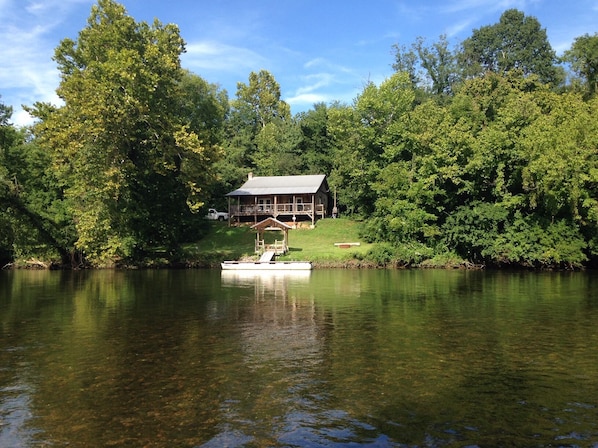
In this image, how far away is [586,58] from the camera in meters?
56.3


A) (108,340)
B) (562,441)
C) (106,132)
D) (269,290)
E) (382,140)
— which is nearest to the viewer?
(562,441)

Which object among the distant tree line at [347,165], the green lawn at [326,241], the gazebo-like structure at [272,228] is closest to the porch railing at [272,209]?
the green lawn at [326,241]

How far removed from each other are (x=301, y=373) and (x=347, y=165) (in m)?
46.5

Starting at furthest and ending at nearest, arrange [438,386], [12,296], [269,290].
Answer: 1. [269,290]
2. [12,296]
3. [438,386]

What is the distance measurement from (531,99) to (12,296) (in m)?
46.7

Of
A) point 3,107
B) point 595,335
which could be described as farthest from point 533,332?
point 3,107

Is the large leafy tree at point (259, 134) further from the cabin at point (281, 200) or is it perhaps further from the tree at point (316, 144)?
the cabin at point (281, 200)

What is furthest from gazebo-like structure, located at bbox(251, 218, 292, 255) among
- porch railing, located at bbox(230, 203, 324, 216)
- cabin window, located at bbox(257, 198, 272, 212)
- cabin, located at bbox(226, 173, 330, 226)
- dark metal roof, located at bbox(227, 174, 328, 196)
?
dark metal roof, located at bbox(227, 174, 328, 196)

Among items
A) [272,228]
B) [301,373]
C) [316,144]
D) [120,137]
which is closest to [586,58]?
[316,144]

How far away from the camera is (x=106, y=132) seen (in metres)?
38.8

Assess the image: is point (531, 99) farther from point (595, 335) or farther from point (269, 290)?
point (595, 335)

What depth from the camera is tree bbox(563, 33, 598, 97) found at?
181 feet

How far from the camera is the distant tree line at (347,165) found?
124ft

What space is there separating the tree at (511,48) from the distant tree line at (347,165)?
61.5ft
